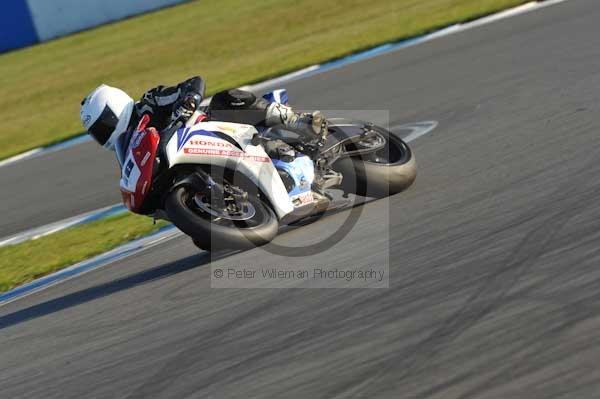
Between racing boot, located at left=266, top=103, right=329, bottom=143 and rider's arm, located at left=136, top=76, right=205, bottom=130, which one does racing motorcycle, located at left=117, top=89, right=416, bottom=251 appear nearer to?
racing boot, located at left=266, top=103, right=329, bottom=143

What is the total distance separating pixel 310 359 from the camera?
4.02 meters

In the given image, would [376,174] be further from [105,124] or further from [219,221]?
[105,124]

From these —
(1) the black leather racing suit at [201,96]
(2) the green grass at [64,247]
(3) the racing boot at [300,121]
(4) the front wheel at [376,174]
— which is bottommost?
(2) the green grass at [64,247]

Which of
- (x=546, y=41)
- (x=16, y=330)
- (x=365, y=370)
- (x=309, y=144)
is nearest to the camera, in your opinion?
(x=365, y=370)

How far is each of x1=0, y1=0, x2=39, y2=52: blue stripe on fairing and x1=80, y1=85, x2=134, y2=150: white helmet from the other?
2066 cm

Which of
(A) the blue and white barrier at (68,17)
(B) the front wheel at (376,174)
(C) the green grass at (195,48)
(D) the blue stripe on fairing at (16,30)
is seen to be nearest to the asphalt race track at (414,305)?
(B) the front wheel at (376,174)

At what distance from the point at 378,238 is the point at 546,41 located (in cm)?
588

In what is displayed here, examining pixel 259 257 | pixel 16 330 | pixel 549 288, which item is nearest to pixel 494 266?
pixel 549 288

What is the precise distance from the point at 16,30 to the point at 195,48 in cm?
838

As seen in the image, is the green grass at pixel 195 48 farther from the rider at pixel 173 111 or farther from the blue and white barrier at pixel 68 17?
the rider at pixel 173 111

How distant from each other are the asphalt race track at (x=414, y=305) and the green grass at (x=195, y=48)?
22.2 feet

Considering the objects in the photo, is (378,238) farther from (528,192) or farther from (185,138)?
(185,138)

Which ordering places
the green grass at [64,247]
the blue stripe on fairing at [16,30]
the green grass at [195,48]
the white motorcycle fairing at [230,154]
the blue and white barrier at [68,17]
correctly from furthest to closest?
1. the blue and white barrier at [68,17]
2. the blue stripe on fairing at [16,30]
3. the green grass at [195,48]
4. the green grass at [64,247]
5. the white motorcycle fairing at [230,154]

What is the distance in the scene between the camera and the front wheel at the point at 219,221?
5.59 m
